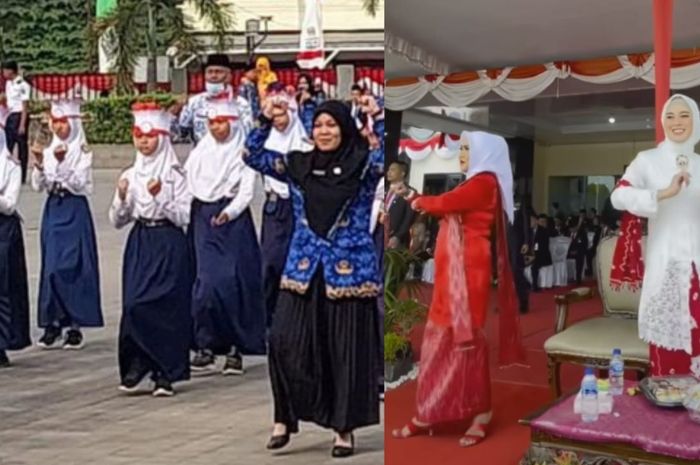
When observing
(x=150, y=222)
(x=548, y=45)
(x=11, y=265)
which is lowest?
(x=11, y=265)

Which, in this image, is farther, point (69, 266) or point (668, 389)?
point (69, 266)

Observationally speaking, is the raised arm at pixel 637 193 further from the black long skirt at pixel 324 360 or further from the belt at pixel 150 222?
the belt at pixel 150 222

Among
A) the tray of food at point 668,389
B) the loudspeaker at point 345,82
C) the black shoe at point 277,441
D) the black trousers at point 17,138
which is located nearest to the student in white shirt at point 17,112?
the black trousers at point 17,138

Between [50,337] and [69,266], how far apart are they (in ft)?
0.68

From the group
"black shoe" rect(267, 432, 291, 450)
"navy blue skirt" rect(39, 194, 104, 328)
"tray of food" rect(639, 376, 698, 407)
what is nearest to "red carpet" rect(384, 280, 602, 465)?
"tray of food" rect(639, 376, 698, 407)

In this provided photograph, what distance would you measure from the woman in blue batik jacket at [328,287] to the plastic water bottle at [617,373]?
0.58m

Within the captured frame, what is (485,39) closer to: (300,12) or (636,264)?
(300,12)

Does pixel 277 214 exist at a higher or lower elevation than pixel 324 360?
higher

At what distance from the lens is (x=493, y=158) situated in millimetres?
1996

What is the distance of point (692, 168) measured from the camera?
178 cm

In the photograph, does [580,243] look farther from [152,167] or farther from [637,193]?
[152,167]

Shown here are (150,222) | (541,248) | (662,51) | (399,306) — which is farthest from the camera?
(150,222)

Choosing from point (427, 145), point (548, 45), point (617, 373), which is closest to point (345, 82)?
point (427, 145)

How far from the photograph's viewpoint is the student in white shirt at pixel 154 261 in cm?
216
